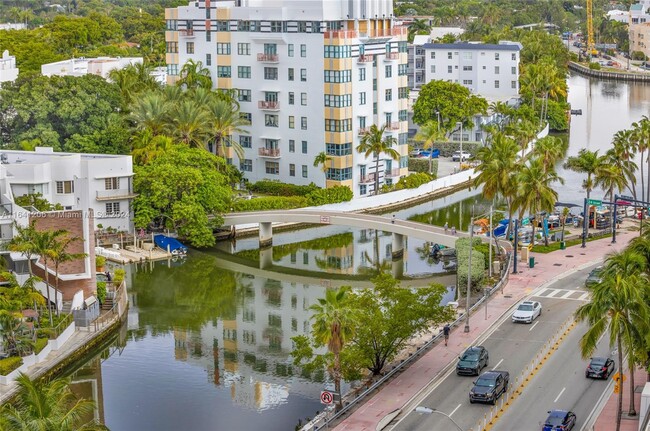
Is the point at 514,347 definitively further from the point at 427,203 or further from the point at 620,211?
the point at 427,203

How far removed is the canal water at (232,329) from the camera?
71625 mm

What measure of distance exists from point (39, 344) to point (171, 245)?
33134 millimetres

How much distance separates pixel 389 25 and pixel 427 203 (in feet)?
65.8

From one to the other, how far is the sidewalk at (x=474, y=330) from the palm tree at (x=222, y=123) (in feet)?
129

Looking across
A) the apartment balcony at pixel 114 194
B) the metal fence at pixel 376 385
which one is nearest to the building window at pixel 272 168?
the apartment balcony at pixel 114 194

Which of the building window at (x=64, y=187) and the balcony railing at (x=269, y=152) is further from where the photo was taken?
the balcony railing at (x=269, y=152)

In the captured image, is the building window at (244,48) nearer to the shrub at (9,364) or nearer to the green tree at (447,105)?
the green tree at (447,105)

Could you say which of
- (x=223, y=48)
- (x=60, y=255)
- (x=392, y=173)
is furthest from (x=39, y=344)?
(x=223, y=48)

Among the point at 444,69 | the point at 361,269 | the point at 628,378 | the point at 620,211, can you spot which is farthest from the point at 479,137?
the point at 628,378

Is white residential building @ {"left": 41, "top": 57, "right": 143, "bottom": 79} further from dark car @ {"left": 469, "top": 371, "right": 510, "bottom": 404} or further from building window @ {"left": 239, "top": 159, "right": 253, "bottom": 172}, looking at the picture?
dark car @ {"left": 469, "top": 371, "right": 510, "bottom": 404}

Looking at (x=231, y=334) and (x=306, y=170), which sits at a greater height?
(x=306, y=170)

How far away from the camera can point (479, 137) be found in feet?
535

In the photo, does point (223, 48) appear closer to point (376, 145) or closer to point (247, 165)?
point (247, 165)

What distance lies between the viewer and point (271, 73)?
435 feet
